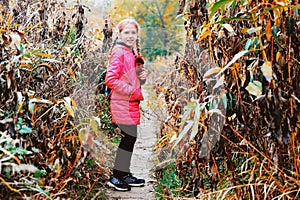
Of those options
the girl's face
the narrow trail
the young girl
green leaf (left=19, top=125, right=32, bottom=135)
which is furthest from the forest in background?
→ the girl's face

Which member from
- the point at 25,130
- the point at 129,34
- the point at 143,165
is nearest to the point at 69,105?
the point at 25,130

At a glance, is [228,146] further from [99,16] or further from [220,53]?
[99,16]

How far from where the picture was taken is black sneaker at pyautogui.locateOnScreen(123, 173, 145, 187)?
3.86 metres

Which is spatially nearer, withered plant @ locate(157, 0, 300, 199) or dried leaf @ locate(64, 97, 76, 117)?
withered plant @ locate(157, 0, 300, 199)

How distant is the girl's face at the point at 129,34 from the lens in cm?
388

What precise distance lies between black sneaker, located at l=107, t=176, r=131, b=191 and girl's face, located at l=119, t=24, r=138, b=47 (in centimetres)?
114

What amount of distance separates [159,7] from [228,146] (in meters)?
17.0

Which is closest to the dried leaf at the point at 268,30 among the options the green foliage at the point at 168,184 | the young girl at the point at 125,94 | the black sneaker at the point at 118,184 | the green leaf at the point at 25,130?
the green leaf at the point at 25,130

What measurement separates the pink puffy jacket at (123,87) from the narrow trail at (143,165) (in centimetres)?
56

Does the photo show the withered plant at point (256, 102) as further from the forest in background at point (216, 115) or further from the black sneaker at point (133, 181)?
the black sneaker at point (133, 181)

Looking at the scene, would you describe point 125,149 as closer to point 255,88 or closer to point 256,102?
point 256,102

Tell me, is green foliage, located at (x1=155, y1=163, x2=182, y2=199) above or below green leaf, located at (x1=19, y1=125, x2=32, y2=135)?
below

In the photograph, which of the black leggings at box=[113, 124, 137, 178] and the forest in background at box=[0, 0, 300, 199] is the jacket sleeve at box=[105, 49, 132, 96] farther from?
the forest in background at box=[0, 0, 300, 199]

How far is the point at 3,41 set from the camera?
2.43m
